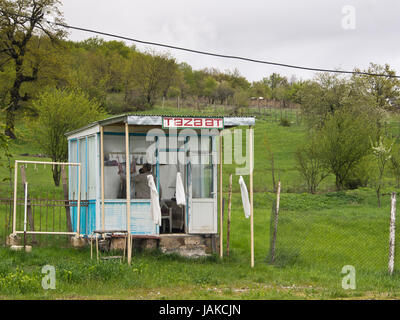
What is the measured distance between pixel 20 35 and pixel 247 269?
121 feet

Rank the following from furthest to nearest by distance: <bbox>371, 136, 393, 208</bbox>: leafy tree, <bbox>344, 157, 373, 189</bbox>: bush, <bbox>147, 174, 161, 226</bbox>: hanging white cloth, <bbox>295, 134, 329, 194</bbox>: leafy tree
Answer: <bbox>295, 134, 329, 194</bbox>: leafy tree < <bbox>344, 157, 373, 189</bbox>: bush < <bbox>371, 136, 393, 208</bbox>: leafy tree < <bbox>147, 174, 161, 226</bbox>: hanging white cloth

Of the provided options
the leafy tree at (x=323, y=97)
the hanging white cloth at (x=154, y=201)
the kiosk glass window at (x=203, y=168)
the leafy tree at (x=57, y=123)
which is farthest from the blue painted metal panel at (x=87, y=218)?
the leafy tree at (x=323, y=97)

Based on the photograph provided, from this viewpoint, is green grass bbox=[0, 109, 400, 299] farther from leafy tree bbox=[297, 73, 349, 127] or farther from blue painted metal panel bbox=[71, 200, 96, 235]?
leafy tree bbox=[297, 73, 349, 127]

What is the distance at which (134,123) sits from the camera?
1403 centimetres

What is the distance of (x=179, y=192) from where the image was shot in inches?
591

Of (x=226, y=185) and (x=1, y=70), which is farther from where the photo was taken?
(x=1, y=70)

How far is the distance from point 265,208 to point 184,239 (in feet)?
45.1

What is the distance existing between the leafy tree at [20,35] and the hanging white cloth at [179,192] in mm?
29440

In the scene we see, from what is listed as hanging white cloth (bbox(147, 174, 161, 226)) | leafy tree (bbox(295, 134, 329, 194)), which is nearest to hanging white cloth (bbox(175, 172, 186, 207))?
hanging white cloth (bbox(147, 174, 161, 226))

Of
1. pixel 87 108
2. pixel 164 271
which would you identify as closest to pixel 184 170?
pixel 164 271

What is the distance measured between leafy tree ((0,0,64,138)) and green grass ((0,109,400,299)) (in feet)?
85.0

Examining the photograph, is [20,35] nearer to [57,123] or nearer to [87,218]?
[57,123]

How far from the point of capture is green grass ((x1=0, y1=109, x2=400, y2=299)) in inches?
422
